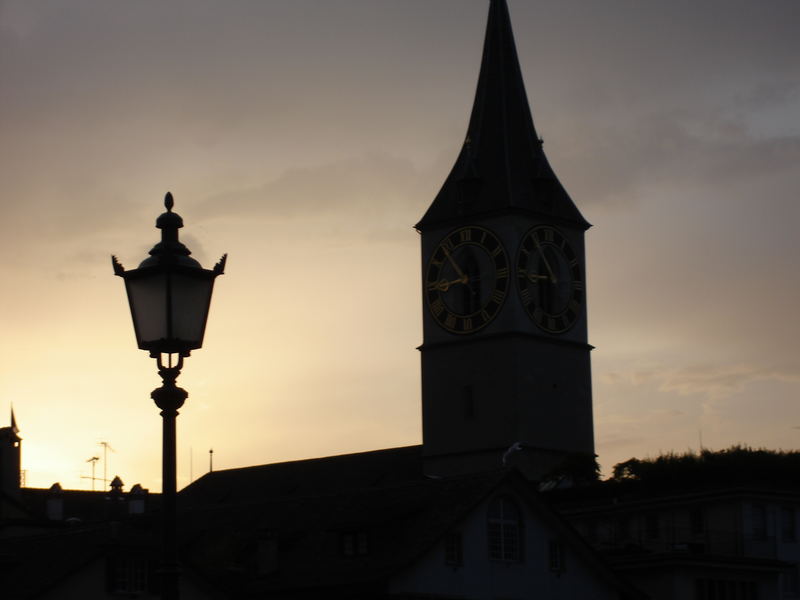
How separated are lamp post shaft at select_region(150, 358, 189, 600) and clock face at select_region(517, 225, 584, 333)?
9135 cm

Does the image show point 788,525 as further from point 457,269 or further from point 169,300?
point 169,300

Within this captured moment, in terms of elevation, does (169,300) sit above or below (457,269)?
below

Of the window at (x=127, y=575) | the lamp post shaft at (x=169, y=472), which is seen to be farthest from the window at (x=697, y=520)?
the lamp post shaft at (x=169, y=472)

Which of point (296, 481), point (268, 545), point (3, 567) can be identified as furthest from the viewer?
point (296, 481)

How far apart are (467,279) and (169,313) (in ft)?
307

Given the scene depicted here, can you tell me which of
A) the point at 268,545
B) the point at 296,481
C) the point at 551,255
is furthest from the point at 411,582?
the point at 296,481

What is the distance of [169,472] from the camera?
18.2 metres

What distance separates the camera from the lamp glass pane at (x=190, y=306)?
1817cm

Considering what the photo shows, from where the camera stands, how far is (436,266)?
11312 centimetres

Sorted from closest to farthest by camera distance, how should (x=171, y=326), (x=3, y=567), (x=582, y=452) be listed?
1. (x=171, y=326)
2. (x=3, y=567)
3. (x=582, y=452)

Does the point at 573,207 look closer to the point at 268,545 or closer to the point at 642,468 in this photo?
the point at 642,468

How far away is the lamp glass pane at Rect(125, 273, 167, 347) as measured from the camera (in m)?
18.2

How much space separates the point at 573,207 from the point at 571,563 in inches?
1988

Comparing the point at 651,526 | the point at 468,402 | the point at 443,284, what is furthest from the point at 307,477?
the point at 651,526
